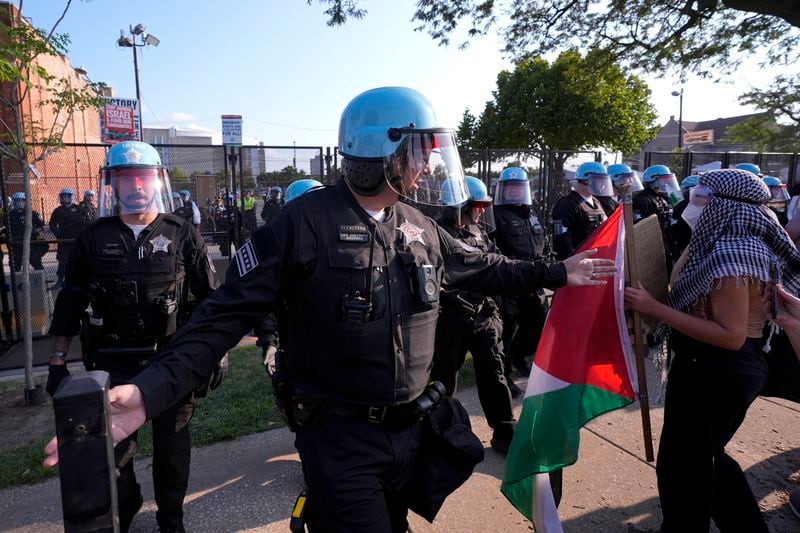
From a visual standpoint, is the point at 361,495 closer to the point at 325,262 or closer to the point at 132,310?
the point at 325,262

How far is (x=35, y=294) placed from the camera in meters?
7.03

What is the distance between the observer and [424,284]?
6.37 feet

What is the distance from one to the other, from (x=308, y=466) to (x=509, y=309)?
380 centimetres

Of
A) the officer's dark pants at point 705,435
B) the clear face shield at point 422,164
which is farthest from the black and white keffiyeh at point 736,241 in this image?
the clear face shield at point 422,164

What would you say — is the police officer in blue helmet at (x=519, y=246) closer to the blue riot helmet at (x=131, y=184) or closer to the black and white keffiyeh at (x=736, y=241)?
the black and white keffiyeh at (x=736, y=241)

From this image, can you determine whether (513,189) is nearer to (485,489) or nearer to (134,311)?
(485,489)

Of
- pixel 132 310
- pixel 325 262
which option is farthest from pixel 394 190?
pixel 132 310

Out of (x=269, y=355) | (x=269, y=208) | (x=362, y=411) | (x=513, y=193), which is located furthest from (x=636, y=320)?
(x=269, y=208)

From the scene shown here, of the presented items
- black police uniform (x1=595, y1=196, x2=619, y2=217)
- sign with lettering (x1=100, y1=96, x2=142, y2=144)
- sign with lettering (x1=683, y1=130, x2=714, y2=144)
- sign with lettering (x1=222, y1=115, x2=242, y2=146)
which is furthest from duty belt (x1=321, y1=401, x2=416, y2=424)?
sign with lettering (x1=683, y1=130, x2=714, y2=144)

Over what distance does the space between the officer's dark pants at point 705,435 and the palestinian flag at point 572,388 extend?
0.26 metres

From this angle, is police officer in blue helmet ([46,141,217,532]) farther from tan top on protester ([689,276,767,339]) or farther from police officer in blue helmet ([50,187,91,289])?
police officer in blue helmet ([50,187,91,289])

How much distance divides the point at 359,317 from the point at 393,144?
661 millimetres

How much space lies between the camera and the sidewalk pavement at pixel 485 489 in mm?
3117

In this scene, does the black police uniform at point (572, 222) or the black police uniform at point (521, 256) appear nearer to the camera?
the black police uniform at point (521, 256)
